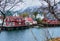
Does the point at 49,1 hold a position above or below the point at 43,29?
above

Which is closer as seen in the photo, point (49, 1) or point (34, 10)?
point (49, 1)

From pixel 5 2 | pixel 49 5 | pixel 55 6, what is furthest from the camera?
pixel 5 2

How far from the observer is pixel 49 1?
3531 mm

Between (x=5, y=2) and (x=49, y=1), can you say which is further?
(x=5, y=2)

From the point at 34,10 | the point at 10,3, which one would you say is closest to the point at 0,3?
the point at 10,3

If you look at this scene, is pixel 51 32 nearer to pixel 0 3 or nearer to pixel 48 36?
pixel 48 36

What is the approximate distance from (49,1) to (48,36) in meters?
0.62

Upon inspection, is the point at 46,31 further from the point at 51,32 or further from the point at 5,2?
the point at 5,2

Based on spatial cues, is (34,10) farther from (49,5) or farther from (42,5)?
(49,5)

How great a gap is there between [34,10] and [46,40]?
0.74 meters

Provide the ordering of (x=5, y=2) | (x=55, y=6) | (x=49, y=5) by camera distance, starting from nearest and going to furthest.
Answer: (x=49, y=5), (x=55, y=6), (x=5, y=2)

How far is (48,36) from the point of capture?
374 cm

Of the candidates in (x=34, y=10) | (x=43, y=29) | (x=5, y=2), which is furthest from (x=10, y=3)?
(x=43, y=29)

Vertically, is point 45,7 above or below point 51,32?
above
